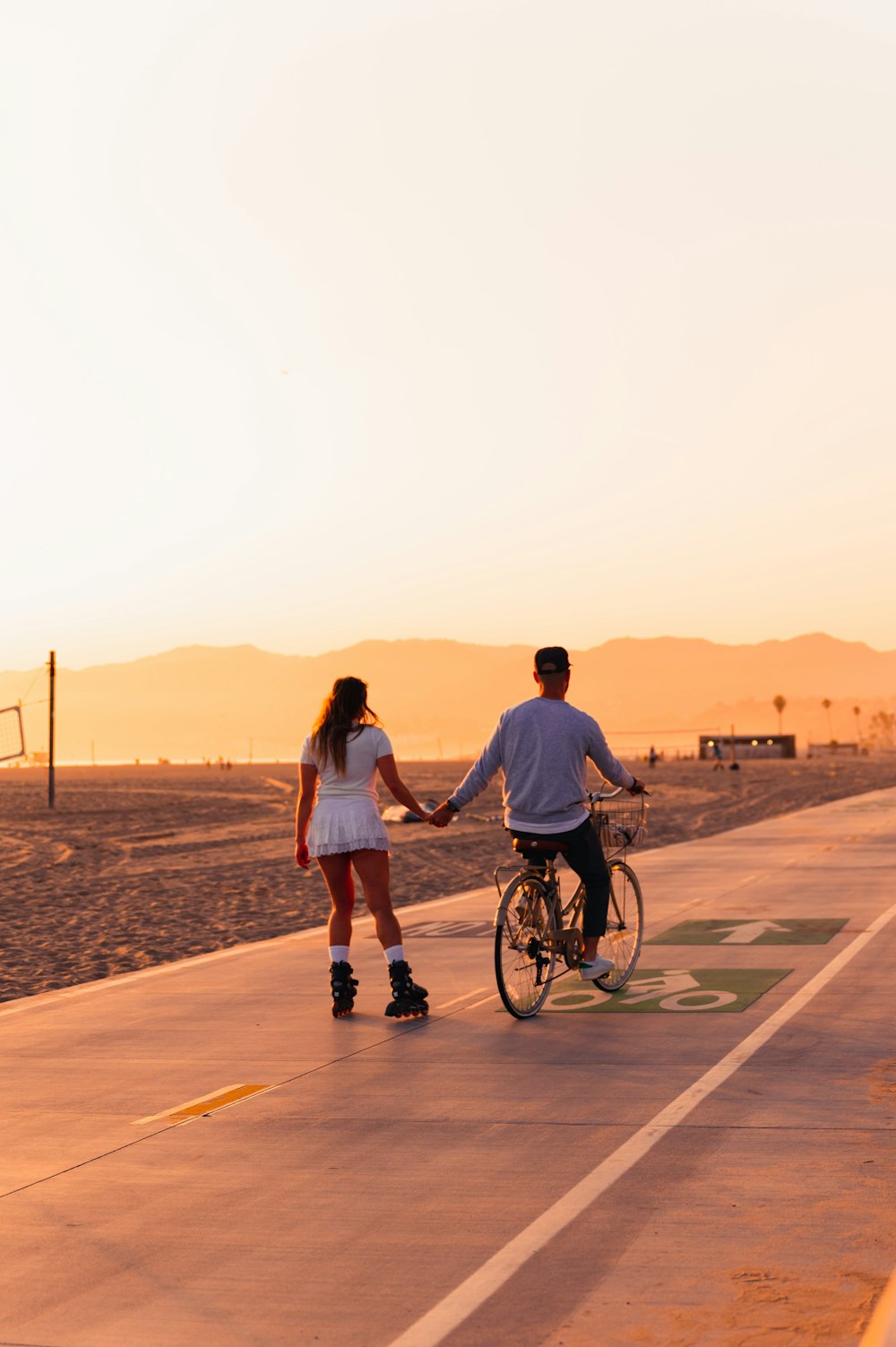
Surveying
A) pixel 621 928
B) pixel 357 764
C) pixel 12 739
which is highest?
pixel 12 739

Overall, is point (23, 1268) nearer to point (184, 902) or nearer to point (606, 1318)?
point (606, 1318)

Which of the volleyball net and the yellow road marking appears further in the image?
the volleyball net

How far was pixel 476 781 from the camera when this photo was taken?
33.3ft

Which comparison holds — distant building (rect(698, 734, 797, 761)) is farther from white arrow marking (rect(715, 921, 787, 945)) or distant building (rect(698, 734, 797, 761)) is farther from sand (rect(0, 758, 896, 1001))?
white arrow marking (rect(715, 921, 787, 945))

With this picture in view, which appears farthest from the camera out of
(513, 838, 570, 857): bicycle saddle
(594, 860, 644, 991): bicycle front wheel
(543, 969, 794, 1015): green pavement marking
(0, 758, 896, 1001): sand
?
(0, 758, 896, 1001): sand

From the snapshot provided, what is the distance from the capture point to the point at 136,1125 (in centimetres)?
755

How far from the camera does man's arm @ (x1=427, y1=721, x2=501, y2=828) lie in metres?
10.1

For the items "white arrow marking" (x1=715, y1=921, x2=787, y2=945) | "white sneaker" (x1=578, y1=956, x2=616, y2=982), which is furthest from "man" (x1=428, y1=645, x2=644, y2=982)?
"white arrow marking" (x1=715, y1=921, x2=787, y2=945)

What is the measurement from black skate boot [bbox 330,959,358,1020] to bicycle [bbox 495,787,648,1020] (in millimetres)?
1006

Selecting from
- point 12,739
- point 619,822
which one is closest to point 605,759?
point 619,822

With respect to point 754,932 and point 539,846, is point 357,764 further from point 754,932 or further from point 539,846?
point 754,932

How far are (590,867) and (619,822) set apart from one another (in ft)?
2.06

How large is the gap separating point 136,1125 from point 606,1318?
10.6ft

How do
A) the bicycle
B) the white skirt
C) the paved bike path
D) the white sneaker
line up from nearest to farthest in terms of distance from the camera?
the paved bike path
the bicycle
the white skirt
the white sneaker
